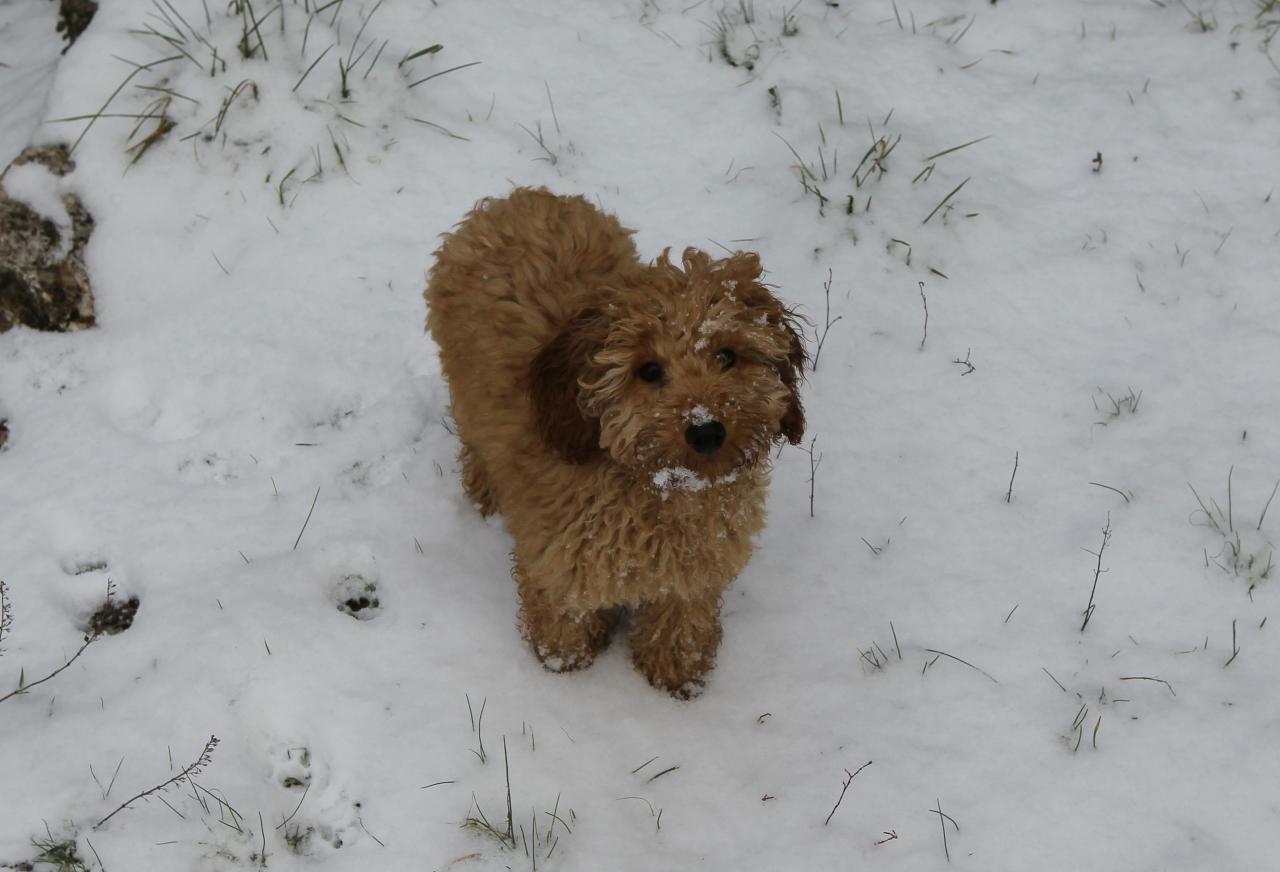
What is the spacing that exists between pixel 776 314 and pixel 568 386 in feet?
1.97

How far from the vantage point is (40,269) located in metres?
4.10

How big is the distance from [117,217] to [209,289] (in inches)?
21.4

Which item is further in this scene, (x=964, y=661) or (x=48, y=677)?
(x=964, y=661)

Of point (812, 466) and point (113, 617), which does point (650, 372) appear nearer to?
point (812, 466)

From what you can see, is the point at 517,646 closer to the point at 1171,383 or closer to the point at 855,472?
the point at 855,472

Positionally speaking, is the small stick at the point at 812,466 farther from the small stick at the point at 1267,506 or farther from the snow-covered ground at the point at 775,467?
the small stick at the point at 1267,506

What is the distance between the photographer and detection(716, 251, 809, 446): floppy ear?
2.63 m

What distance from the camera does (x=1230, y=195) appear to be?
4332mm

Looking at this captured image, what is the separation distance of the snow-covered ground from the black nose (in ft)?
3.96

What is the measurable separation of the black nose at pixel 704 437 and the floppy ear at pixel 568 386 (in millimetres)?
315

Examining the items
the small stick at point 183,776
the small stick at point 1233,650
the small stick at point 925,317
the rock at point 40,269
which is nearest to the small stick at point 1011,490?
the small stick at point 925,317

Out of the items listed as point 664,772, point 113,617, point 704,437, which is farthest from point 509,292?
point 113,617

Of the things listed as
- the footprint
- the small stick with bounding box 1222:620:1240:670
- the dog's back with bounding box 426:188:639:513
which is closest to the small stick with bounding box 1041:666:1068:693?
the small stick with bounding box 1222:620:1240:670

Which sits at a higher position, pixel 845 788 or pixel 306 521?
pixel 306 521
